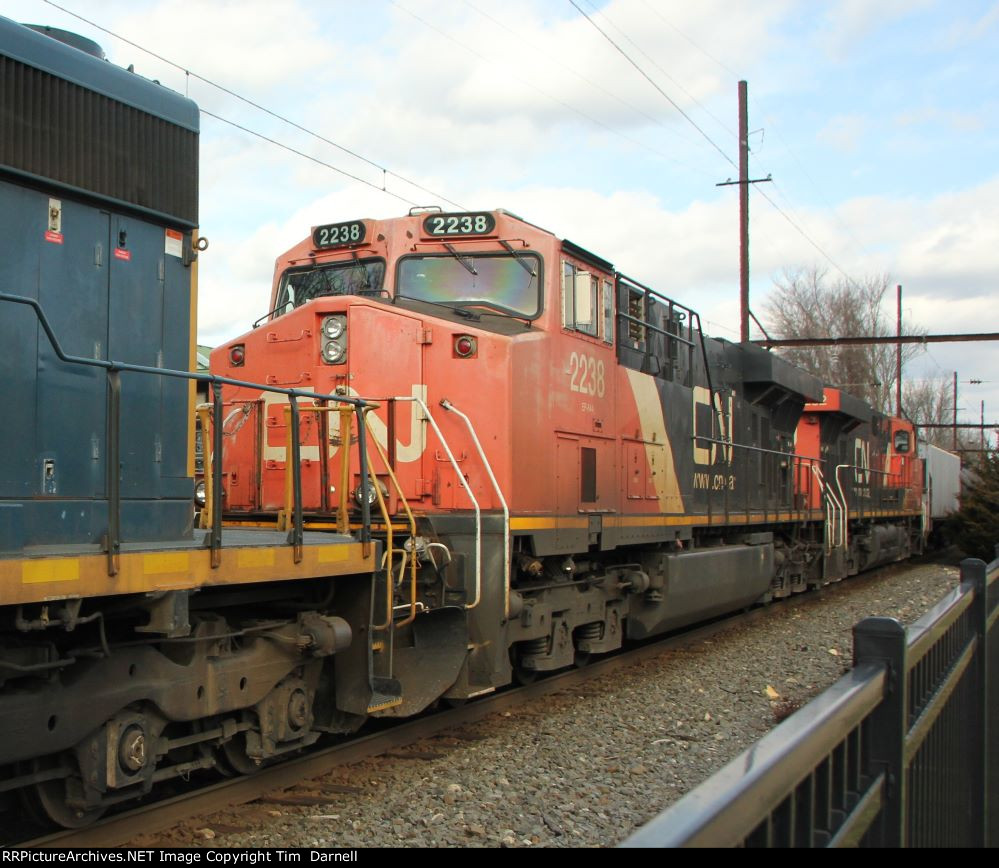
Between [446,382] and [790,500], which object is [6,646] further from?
[790,500]

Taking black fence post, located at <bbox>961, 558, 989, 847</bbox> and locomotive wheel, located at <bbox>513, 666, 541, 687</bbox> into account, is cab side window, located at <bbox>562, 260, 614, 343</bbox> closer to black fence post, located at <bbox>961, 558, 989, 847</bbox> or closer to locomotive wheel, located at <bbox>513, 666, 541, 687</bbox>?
locomotive wheel, located at <bbox>513, 666, 541, 687</bbox>

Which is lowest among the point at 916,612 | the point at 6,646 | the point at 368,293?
the point at 916,612

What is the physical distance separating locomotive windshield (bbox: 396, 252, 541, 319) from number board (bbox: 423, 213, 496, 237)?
183mm

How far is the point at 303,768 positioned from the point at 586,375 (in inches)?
150

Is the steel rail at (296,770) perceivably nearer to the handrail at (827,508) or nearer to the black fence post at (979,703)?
the black fence post at (979,703)

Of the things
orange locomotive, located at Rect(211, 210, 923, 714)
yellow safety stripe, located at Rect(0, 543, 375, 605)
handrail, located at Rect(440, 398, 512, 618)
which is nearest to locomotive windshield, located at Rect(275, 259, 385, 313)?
orange locomotive, located at Rect(211, 210, 923, 714)

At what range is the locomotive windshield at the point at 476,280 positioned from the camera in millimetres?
7395

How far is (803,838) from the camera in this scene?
1.76m

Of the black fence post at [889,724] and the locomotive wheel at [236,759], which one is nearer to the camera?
the black fence post at [889,724]

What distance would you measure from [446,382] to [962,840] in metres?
4.43

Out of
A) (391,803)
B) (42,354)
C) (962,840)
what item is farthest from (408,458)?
(962,840)

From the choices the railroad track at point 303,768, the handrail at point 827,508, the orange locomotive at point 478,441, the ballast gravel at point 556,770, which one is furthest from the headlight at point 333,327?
the handrail at point 827,508

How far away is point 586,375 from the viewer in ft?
25.7

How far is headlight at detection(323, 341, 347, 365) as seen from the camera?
688 cm
